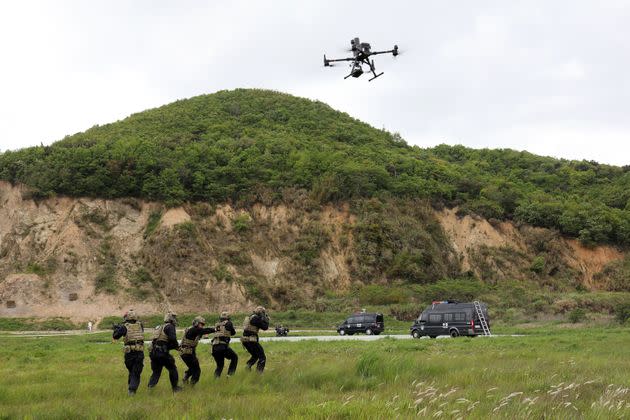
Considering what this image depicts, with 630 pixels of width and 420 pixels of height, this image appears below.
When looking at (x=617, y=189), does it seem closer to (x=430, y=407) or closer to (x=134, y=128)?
(x=134, y=128)

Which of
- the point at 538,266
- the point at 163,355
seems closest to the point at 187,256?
the point at 538,266

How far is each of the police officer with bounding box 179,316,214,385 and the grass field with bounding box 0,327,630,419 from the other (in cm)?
36

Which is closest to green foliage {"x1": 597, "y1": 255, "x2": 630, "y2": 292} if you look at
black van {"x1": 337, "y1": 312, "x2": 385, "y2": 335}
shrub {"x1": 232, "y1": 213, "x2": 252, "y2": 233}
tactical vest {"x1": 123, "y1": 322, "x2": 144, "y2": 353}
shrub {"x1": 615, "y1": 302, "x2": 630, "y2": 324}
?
shrub {"x1": 615, "y1": 302, "x2": 630, "y2": 324}

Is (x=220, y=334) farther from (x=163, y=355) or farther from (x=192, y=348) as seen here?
(x=163, y=355)

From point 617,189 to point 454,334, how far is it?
180ft

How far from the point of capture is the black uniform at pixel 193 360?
14.1m

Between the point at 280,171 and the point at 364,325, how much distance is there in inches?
1126

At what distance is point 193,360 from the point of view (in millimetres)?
14242

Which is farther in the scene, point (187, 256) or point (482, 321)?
point (187, 256)

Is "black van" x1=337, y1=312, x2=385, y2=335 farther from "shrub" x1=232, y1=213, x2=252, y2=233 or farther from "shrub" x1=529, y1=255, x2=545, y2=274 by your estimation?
"shrub" x1=529, y1=255, x2=545, y2=274

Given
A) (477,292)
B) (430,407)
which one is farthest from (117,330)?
(477,292)

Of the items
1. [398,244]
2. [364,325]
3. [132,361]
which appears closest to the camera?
[132,361]

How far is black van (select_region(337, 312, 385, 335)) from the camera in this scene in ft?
128

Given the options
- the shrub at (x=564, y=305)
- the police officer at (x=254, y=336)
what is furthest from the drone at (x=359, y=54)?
the shrub at (x=564, y=305)
